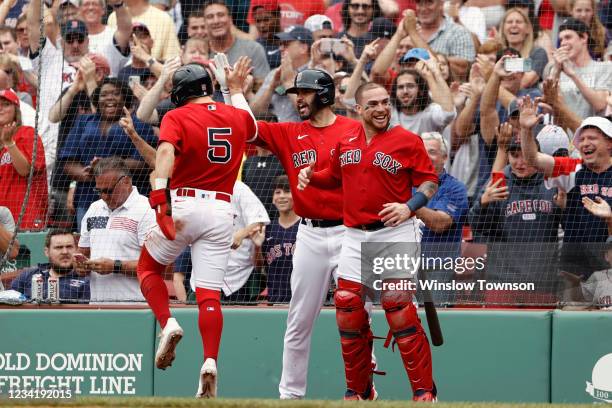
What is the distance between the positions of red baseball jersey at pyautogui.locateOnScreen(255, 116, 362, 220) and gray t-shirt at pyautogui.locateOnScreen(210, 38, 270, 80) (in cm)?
283

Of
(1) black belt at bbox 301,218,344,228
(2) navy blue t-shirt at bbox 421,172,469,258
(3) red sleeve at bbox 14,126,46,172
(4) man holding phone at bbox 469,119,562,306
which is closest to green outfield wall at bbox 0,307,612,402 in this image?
(4) man holding phone at bbox 469,119,562,306

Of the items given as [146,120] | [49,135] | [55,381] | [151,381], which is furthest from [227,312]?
[49,135]

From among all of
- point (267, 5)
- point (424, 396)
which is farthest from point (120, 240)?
point (267, 5)

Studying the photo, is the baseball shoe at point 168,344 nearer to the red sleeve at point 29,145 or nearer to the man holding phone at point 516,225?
the man holding phone at point 516,225

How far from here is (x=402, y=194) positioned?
689 cm

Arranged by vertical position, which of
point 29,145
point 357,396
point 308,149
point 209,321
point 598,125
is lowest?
point 357,396

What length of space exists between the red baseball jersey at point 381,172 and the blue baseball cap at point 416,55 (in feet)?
9.14

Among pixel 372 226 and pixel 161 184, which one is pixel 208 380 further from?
pixel 372 226

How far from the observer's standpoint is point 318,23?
10.7m

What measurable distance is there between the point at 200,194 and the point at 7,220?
3.04 m

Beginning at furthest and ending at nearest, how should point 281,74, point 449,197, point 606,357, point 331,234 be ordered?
point 281,74
point 449,197
point 606,357
point 331,234

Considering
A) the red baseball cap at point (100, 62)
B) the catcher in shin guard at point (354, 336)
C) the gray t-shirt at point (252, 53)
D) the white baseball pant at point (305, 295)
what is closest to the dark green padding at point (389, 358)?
the white baseball pant at point (305, 295)

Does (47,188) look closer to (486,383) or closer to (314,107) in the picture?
(314,107)

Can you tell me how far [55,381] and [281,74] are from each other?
3380mm
